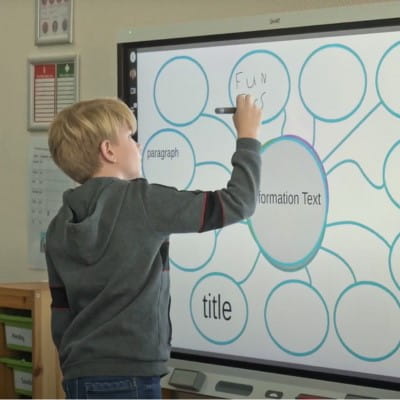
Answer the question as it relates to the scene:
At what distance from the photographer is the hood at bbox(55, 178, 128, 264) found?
63.7 inches

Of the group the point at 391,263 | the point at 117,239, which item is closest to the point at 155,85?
the point at 117,239

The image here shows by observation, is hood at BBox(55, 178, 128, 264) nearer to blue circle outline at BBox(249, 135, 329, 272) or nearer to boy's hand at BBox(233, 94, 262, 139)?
boy's hand at BBox(233, 94, 262, 139)

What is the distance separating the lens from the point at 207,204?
159 centimetres

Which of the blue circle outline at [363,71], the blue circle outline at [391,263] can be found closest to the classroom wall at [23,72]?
the blue circle outline at [363,71]

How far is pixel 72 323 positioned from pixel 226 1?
1.14 m

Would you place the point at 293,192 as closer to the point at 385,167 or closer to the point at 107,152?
the point at 385,167

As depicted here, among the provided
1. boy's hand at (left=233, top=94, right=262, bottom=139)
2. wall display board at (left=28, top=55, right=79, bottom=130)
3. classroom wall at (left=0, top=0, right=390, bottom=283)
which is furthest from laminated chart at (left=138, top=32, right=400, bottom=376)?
wall display board at (left=28, top=55, right=79, bottom=130)

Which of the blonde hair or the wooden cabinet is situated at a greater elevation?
the blonde hair

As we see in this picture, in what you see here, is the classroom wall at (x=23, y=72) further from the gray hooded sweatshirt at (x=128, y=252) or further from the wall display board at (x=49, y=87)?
the gray hooded sweatshirt at (x=128, y=252)

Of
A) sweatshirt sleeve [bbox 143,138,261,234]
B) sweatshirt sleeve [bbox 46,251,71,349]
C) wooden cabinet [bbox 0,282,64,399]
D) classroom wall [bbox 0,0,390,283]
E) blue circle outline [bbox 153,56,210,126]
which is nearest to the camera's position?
sweatshirt sleeve [bbox 143,138,261,234]

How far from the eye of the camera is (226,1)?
2.37 meters

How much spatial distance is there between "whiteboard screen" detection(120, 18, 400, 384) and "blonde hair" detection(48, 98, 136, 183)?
45cm

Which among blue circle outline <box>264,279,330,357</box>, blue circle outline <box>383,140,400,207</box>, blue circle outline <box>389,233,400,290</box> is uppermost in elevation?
blue circle outline <box>383,140,400,207</box>

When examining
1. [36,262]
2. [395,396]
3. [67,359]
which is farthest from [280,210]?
[36,262]
